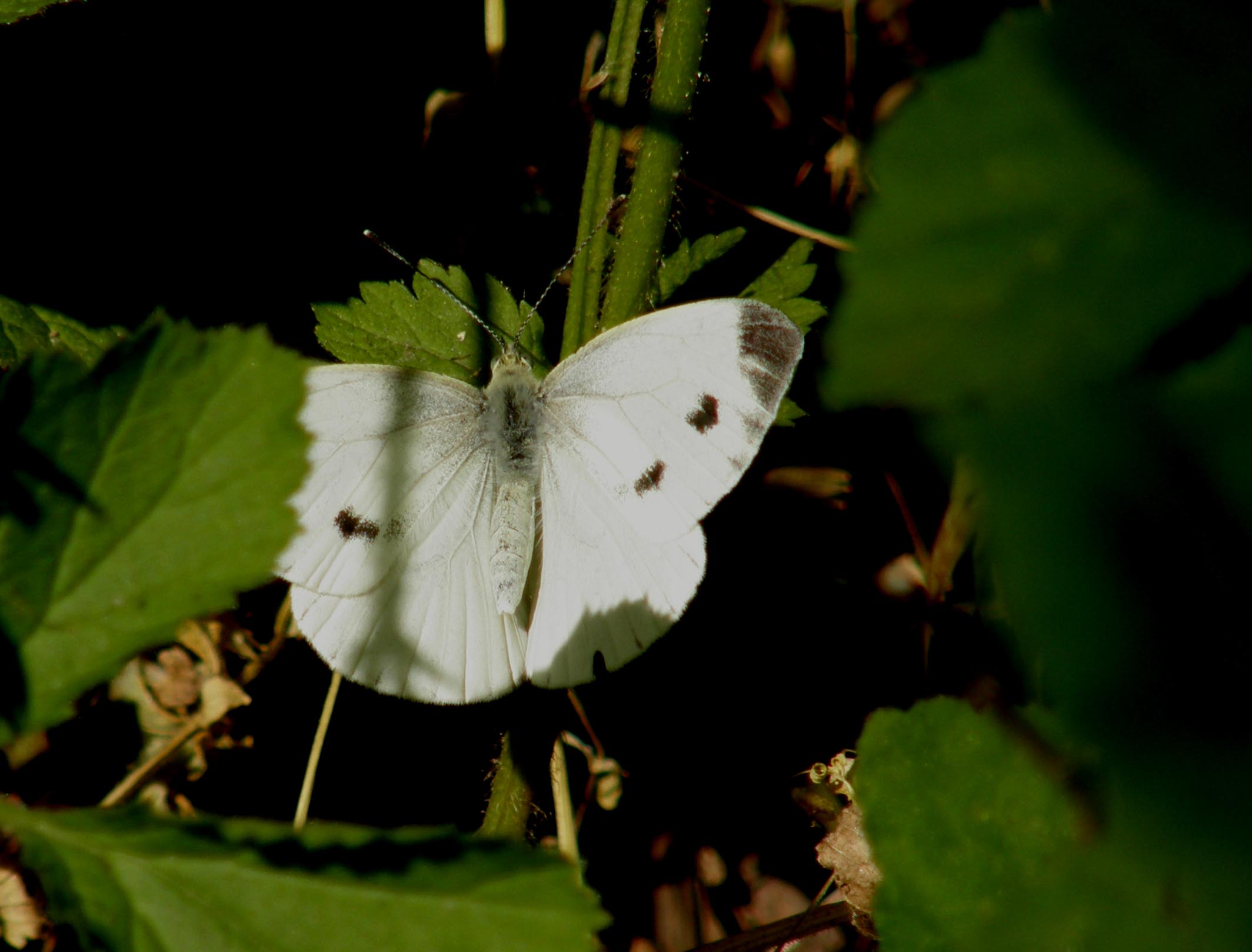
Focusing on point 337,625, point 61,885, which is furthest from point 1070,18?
point 337,625

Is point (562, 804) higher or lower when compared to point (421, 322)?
lower

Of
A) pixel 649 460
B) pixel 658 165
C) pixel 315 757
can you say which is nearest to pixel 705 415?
pixel 649 460

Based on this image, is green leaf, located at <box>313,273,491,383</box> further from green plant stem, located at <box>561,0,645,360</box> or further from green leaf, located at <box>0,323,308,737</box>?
green leaf, located at <box>0,323,308,737</box>

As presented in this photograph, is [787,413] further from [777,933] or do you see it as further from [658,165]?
[777,933]

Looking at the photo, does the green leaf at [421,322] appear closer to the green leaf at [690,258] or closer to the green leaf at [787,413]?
the green leaf at [690,258]

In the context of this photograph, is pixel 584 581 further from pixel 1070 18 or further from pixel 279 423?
pixel 1070 18

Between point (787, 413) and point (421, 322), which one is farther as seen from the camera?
point (421, 322)
